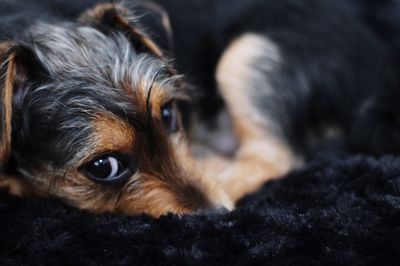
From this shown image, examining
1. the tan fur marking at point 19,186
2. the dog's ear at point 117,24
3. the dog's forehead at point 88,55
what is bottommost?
the tan fur marking at point 19,186

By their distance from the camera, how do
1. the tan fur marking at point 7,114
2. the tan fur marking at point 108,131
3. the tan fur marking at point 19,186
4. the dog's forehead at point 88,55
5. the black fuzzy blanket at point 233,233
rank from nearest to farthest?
the black fuzzy blanket at point 233,233 → the tan fur marking at point 7,114 → the tan fur marking at point 108,131 → the dog's forehead at point 88,55 → the tan fur marking at point 19,186

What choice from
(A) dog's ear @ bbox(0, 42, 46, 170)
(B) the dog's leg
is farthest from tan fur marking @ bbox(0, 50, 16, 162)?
(B) the dog's leg

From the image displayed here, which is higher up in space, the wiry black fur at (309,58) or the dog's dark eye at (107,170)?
the wiry black fur at (309,58)

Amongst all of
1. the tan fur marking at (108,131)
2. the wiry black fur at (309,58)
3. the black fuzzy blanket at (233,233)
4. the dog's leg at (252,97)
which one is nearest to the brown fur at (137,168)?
the tan fur marking at (108,131)

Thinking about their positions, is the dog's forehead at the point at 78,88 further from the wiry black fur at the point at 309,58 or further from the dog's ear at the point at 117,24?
the wiry black fur at the point at 309,58

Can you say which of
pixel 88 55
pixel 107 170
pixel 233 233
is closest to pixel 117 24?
pixel 88 55

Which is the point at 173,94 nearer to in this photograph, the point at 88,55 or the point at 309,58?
the point at 88,55

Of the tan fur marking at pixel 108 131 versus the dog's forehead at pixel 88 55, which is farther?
the dog's forehead at pixel 88 55

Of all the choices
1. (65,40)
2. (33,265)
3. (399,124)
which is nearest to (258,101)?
(399,124)
